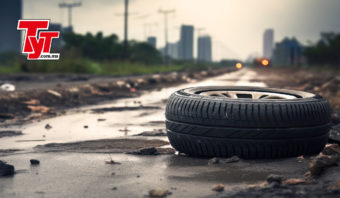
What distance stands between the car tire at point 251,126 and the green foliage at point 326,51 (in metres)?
114

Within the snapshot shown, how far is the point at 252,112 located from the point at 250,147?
1.32 ft

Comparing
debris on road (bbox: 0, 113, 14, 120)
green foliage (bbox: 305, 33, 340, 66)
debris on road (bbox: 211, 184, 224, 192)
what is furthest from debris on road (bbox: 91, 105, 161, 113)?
green foliage (bbox: 305, 33, 340, 66)

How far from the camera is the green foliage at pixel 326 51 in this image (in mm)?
117500

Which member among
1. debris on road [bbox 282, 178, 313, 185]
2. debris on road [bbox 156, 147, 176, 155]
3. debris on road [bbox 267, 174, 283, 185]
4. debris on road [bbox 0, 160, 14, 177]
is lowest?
debris on road [bbox 156, 147, 176, 155]

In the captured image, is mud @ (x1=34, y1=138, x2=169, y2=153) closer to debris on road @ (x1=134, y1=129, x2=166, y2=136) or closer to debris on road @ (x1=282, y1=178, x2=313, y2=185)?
debris on road @ (x1=134, y1=129, x2=166, y2=136)

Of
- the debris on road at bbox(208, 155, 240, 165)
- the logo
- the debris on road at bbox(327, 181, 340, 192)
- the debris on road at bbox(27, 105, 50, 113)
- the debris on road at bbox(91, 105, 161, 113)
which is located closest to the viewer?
the debris on road at bbox(327, 181, 340, 192)

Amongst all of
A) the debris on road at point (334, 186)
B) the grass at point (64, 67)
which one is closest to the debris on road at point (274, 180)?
the debris on road at point (334, 186)

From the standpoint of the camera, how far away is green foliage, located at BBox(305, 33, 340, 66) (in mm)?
117500

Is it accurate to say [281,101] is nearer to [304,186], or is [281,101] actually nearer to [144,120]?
[304,186]

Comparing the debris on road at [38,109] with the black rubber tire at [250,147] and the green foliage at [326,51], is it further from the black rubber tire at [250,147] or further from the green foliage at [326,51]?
the green foliage at [326,51]

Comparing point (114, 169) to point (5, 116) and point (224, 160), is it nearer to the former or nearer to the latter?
point (224, 160)

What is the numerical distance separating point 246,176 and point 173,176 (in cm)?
72

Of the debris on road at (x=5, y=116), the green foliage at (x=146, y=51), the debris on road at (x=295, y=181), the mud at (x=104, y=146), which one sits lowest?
the green foliage at (x=146, y=51)

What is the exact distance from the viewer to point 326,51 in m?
120
